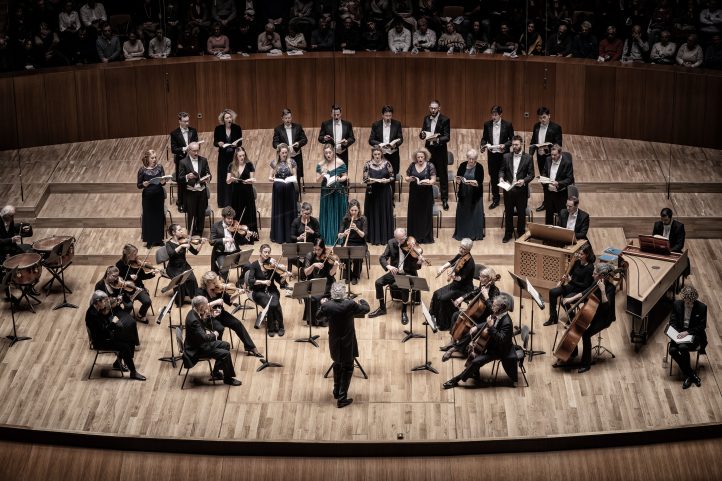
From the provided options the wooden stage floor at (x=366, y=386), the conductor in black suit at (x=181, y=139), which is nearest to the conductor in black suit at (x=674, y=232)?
the wooden stage floor at (x=366, y=386)

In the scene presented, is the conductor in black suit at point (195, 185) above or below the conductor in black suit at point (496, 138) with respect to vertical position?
below

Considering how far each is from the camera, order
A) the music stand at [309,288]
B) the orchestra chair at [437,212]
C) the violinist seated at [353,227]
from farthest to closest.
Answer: the orchestra chair at [437,212] < the violinist seated at [353,227] < the music stand at [309,288]

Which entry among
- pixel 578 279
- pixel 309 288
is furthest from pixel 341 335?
pixel 578 279

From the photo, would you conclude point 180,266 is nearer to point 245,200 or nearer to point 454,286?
point 245,200

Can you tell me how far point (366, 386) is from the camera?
34.3 ft

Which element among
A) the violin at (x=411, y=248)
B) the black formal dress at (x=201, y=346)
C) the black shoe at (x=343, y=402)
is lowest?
the black shoe at (x=343, y=402)

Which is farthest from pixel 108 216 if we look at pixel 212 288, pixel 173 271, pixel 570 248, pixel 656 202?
pixel 656 202

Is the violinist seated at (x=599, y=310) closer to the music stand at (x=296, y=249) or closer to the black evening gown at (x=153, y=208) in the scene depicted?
the music stand at (x=296, y=249)

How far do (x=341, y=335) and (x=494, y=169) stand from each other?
3.60 m

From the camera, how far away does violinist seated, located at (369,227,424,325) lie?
11156 millimetres

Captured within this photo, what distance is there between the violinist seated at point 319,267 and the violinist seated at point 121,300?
1.52 m

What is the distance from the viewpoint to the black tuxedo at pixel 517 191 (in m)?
12.2

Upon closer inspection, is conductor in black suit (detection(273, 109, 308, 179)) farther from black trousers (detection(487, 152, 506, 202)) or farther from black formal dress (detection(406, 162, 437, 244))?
black trousers (detection(487, 152, 506, 202))

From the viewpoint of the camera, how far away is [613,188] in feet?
43.7
